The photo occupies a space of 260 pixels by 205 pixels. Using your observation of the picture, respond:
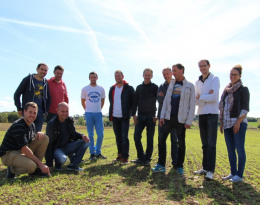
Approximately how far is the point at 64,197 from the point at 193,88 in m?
3.51

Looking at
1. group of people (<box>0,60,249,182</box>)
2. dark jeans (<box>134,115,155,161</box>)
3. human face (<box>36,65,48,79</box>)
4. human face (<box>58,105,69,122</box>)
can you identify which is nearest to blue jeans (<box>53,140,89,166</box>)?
group of people (<box>0,60,249,182</box>)

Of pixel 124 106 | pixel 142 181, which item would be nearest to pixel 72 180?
pixel 142 181

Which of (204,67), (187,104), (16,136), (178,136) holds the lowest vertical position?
(178,136)

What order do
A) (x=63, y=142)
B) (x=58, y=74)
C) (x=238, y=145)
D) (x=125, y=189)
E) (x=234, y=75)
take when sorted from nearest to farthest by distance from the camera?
(x=125, y=189) < (x=238, y=145) < (x=234, y=75) < (x=63, y=142) < (x=58, y=74)

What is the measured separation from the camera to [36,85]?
19.6ft

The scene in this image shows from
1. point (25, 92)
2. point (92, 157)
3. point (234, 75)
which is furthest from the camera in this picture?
point (92, 157)

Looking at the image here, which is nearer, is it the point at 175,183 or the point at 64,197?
the point at 64,197

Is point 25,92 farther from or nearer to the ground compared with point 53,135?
farther from the ground

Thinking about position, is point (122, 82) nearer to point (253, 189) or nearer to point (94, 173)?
point (94, 173)

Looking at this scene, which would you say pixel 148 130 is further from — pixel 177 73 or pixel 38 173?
pixel 38 173

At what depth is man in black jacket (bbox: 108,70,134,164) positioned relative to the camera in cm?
667

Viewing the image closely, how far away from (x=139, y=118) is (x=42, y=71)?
296 centimetres

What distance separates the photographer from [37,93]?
19.6 ft

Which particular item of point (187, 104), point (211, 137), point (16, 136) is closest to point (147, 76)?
point (187, 104)
